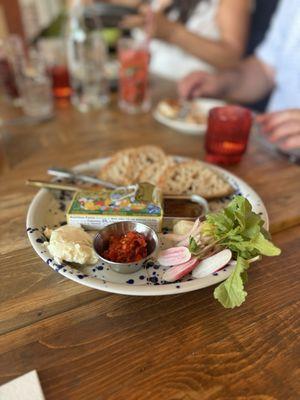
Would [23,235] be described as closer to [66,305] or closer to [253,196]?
[66,305]

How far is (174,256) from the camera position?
0.62m

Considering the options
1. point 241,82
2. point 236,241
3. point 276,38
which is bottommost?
point 241,82

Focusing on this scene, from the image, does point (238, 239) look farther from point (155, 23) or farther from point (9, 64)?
point (155, 23)

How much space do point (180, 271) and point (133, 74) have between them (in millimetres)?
1007

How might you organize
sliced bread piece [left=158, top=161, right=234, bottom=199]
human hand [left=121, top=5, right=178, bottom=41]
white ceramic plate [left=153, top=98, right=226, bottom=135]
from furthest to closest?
1. human hand [left=121, top=5, right=178, bottom=41]
2. white ceramic plate [left=153, top=98, right=226, bottom=135]
3. sliced bread piece [left=158, top=161, right=234, bottom=199]

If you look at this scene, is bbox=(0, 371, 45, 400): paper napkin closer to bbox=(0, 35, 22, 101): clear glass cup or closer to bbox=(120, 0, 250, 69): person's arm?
bbox=(0, 35, 22, 101): clear glass cup

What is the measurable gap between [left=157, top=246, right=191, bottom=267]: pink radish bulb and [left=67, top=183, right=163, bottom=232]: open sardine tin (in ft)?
0.22

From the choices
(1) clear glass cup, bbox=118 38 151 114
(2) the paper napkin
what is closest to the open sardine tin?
(2) the paper napkin

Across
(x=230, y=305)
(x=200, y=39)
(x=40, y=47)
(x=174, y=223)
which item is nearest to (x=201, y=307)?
(x=230, y=305)

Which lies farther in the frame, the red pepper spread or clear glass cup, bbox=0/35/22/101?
clear glass cup, bbox=0/35/22/101

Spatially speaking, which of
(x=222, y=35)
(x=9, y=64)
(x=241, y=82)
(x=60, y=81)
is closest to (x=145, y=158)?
(x=60, y=81)

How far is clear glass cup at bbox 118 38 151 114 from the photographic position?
1.34 meters

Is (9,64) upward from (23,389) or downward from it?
upward

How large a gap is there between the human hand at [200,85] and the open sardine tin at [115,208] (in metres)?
0.84
